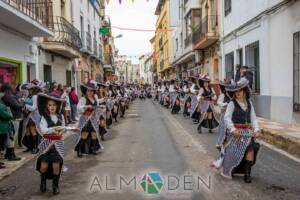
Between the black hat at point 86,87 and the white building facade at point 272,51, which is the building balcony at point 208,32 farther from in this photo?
the black hat at point 86,87

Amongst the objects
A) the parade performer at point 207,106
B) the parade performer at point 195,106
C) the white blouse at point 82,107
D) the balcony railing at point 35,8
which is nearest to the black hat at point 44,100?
the white blouse at point 82,107

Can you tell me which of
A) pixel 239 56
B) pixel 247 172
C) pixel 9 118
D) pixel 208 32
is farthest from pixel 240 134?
pixel 208 32

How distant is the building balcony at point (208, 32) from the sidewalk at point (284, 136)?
1274 cm

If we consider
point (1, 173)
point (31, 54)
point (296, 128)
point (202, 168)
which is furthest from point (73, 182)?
point (31, 54)

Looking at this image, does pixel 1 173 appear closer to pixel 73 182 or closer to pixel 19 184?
pixel 19 184

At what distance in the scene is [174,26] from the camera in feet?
167

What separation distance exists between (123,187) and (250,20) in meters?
13.1

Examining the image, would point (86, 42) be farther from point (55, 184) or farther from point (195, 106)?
point (55, 184)

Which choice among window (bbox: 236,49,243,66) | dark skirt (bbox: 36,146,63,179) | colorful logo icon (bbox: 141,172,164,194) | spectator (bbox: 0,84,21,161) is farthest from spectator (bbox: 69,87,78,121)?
dark skirt (bbox: 36,146,63,179)

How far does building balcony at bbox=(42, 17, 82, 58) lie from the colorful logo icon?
14.4m

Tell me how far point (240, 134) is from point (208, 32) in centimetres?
1983

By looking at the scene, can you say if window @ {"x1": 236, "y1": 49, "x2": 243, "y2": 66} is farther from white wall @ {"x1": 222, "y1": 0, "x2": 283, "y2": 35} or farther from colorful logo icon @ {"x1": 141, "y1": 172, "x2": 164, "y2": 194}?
colorful logo icon @ {"x1": 141, "y1": 172, "x2": 164, "y2": 194}

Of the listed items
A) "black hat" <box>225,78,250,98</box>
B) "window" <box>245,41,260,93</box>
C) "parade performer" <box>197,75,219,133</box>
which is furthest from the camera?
"window" <box>245,41,260,93</box>

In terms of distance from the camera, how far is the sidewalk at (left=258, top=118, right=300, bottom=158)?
10.2 metres
